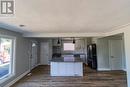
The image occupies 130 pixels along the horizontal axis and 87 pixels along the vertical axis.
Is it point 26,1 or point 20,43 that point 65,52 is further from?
point 26,1

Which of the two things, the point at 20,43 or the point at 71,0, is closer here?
the point at 71,0

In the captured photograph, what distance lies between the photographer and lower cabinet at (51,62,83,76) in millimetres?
6383

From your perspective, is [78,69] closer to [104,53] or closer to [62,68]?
[62,68]

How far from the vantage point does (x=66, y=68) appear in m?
6.44

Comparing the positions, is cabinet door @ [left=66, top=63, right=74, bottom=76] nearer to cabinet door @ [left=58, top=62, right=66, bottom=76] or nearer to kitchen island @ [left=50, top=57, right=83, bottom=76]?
kitchen island @ [left=50, top=57, right=83, bottom=76]

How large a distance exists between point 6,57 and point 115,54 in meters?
6.39

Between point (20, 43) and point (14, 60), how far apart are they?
1012 millimetres

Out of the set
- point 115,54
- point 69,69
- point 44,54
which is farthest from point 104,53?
point 44,54

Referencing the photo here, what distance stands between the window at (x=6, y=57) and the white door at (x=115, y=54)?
5.91 meters

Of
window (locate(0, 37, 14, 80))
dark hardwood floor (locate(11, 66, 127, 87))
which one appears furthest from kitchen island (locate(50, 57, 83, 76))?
window (locate(0, 37, 14, 80))

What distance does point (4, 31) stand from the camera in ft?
13.8

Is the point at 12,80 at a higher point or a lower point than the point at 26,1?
lower

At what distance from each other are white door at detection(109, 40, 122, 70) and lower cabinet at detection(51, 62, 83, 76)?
2.48 m

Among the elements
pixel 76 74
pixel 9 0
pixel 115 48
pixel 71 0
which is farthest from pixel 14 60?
pixel 115 48
